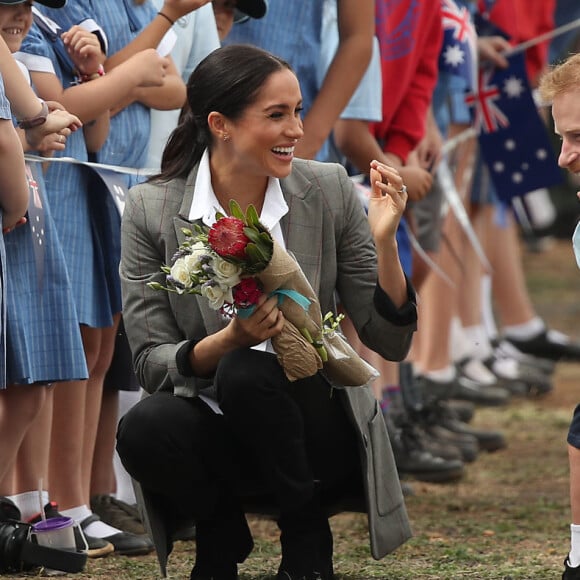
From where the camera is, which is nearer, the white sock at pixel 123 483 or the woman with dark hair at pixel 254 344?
the woman with dark hair at pixel 254 344

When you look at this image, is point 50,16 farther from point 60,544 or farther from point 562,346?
point 562,346

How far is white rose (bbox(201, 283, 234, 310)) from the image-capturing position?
353 cm

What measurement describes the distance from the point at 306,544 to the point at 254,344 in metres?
0.53

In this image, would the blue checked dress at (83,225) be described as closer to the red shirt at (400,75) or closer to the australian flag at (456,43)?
the red shirt at (400,75)

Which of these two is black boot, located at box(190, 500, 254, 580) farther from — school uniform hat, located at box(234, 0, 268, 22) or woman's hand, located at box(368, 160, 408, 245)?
school uniform hat, located at box(234, 0, 268, 22)

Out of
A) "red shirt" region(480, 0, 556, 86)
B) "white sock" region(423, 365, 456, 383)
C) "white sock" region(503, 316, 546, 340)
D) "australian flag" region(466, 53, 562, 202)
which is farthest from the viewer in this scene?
"white sock" region(503, 316, 546, 340)

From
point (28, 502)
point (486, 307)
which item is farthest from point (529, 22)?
point (28, 502)

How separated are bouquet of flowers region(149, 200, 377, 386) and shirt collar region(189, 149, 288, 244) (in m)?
0.12

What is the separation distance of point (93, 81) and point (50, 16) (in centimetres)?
25

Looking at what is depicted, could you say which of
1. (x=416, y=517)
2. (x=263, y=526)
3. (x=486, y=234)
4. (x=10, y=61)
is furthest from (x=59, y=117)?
(x=486, y=234)

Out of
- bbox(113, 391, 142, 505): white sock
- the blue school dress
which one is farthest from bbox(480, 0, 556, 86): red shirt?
bbox(113, 391, 142, 505): white sock

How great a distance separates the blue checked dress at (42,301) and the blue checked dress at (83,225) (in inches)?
6.7

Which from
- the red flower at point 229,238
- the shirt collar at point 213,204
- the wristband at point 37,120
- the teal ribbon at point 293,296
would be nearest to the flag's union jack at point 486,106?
the shirt collar at point 213,204

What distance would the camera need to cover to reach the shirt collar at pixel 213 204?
12.8 feet
